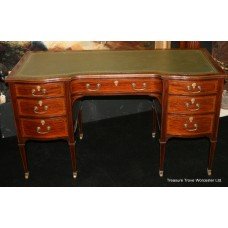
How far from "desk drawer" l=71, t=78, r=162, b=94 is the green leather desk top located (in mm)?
81

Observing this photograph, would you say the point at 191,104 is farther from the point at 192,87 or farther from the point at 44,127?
the point at 44,127

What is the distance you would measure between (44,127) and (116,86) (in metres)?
0.77

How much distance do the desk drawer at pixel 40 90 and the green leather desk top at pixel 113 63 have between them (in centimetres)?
8

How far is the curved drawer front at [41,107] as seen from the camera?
10.0ft

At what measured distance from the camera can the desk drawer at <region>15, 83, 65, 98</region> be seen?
117 inches

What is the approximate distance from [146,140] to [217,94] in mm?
1312

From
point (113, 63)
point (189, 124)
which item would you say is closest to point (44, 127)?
point (113, 63)

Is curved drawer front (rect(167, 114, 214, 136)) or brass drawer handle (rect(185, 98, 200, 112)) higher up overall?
brass drawer handle (rect(185, 98, 200, 112))

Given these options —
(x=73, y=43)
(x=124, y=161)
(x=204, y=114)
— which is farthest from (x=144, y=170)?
(x=73, y=43)

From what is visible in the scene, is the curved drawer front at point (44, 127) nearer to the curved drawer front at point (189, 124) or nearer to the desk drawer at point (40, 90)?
the desk drawer at point (40, 90)

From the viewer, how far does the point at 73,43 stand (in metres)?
3.99

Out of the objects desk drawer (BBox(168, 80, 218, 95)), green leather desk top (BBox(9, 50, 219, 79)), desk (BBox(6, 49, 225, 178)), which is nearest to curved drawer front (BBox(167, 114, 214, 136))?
desk (BBox(6, 49, 225, 178))

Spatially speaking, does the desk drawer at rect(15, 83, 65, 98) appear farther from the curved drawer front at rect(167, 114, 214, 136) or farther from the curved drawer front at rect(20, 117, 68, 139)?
the curved drawer front at rect(167, 114, 214, 136)
